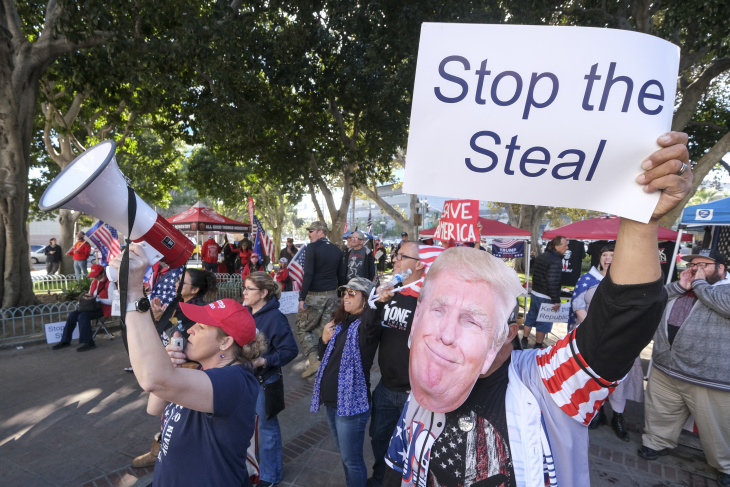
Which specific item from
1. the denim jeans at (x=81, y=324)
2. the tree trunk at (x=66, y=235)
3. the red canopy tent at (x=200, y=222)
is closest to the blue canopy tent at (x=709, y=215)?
the denim jeans at (x=81, y=324)

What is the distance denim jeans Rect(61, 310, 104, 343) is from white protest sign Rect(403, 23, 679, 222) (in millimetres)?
7670

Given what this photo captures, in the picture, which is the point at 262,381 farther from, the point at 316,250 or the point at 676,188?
the point at 316,250

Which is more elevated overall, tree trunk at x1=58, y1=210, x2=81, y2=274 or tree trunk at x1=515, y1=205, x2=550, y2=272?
tree trunk at x1=515, y1=205, x2=550, y2=272

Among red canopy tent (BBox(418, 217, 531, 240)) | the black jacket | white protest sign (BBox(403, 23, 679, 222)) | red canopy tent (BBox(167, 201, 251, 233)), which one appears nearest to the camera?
white protest sign (BBox(403, 23, 679, 222))

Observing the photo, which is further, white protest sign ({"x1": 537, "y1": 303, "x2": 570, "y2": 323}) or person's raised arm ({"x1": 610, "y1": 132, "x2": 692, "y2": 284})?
Answer: white protest sign ({"x1": 537, "y1": 303, "x2": 570, "y2": 323})

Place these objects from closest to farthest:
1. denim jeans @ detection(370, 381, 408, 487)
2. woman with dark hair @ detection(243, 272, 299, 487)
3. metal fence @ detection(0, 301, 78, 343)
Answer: denim jeans @ detection(370, 381, 408, 487) → woman with dark hair @ detection(243, 272, 299, 487) → metal fence @ detection(0, 301, 78, 343)

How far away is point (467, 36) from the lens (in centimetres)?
135

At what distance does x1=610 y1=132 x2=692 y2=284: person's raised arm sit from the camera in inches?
41.2

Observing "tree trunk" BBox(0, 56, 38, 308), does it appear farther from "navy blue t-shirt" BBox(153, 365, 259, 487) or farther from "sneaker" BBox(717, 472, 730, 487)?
"sneaker" BBox(717, 472, 730, 487)

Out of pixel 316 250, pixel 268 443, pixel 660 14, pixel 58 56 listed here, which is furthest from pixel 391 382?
pixel 660 14

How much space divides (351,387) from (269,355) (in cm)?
76

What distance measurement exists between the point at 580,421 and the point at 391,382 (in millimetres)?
1819

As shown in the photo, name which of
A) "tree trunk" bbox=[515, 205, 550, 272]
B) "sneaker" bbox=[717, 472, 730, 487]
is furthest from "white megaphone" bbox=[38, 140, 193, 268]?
"tree trunk" bbox=[515, 205, 550, 272]

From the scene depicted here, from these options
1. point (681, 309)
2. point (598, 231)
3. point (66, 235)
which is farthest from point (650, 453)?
point (66, 235)
